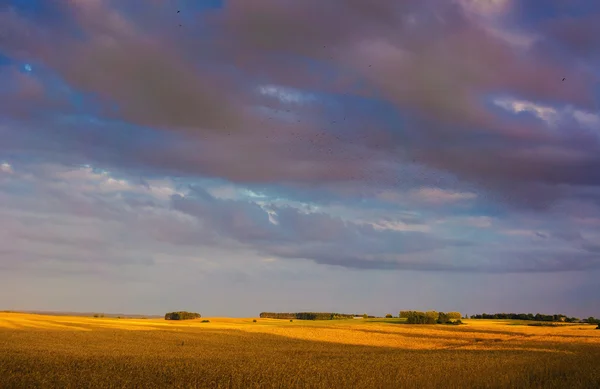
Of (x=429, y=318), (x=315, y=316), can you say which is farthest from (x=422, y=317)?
(x=315, y=316)

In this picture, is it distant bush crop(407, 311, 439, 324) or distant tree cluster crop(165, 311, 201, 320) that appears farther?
distant tree cluster crop(165, 311, 201, 320)

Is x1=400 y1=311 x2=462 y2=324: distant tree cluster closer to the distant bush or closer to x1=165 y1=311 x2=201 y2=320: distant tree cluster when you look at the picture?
the distant bush

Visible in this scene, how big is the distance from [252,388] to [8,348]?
1906cm

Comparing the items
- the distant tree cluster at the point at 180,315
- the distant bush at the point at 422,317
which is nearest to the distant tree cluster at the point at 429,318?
the distant bush at the point at 422,317

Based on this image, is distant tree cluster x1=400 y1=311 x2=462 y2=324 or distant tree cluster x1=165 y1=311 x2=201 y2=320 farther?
distant tree cluster x1=165 y1=311 x2=201 y2=320

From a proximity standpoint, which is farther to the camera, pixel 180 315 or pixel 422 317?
pixel 180 315

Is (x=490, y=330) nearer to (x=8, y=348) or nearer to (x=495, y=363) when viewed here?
(x=495, y=363)

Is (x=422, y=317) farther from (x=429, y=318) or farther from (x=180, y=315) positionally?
(x=180, y=315)

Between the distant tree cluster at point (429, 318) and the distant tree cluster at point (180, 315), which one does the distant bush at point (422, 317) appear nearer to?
the distant tree cluster at point (429, 318)

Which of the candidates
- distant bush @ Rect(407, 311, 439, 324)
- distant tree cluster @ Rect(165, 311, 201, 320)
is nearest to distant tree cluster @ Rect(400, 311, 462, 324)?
distant bush @ Rect(407, 311, 439, 324)

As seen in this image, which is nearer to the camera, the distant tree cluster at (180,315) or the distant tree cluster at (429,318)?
the distant tree cluster at (429,318)

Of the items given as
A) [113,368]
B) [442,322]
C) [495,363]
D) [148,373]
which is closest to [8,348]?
[113,368]

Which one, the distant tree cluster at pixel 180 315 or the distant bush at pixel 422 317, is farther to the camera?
the distant tree cluster at pixel 180 315

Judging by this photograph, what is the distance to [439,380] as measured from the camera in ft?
63.7
